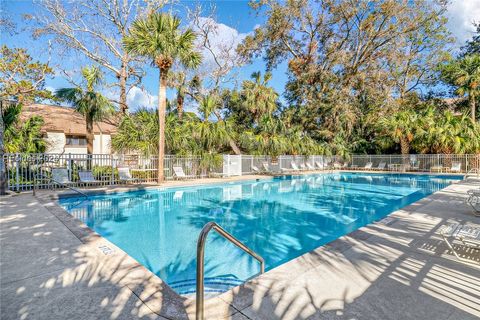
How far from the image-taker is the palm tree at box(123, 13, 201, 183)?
11.5 metres

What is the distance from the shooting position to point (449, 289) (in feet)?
A: 9.07

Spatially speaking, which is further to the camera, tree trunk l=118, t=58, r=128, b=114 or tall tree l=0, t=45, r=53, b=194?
tree trunk l=118, t=58, r=128, b=114

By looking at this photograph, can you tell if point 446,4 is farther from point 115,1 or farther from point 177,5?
point 115,1

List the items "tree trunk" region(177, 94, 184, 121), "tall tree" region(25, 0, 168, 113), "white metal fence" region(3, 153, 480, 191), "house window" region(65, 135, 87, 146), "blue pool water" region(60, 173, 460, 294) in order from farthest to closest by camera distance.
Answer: "house window" region(65, 135, 87, 146)
"tall tree" region(25, 0, 168, 113)
"tree trunk" region(177, 94, 184, 121)
"white metal fence" region(3, 153, 480, 191)
"blue pool water" region(60, 173, 460, 294)

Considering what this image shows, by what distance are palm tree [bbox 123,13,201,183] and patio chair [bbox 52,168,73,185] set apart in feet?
12.2

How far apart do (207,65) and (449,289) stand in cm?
2371

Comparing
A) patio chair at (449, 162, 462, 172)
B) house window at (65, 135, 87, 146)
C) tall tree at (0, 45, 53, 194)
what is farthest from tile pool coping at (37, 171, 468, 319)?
house window at (65, 135, 87, 146)

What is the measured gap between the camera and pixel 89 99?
12898 millimetres

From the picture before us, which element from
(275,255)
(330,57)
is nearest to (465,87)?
(330,57)

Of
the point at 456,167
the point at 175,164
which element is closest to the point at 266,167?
the point at 175,164

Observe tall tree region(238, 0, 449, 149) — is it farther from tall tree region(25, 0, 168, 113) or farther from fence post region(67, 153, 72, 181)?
fence post region(67, 153, 72, 181)

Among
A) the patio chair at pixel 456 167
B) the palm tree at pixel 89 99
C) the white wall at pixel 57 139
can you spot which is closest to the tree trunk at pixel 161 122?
the palm tree at pixel 89 99

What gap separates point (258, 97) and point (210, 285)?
63.8 feet

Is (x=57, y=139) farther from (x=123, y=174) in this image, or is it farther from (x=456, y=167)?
(x=456, y=167)
